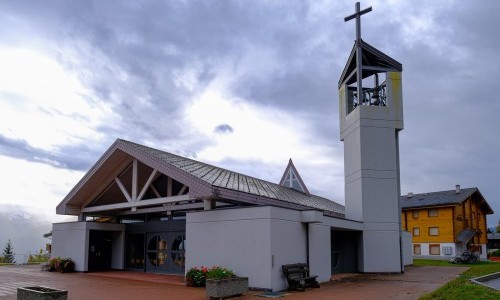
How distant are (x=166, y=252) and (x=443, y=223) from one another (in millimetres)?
31178

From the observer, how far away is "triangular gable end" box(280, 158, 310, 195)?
29703 mm

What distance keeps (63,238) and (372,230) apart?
15.3m

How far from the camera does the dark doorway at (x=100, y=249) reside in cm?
2294

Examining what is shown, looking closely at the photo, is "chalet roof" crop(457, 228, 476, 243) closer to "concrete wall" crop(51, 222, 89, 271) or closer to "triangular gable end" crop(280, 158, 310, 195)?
"triangular gable end" crop(280, 158, 310, 195)

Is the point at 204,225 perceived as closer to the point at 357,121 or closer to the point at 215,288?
the point at 215,288

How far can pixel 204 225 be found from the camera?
1712 centimetres

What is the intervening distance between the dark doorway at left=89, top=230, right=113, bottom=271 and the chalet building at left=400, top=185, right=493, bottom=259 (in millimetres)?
31620

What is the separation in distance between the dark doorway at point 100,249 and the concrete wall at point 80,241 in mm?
258

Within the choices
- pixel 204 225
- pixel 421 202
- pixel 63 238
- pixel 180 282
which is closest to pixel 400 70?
pixel 204 225

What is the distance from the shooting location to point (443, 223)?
4359cm

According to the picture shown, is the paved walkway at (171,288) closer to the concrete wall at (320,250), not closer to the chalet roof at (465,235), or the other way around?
the concrete wall at (320,250)

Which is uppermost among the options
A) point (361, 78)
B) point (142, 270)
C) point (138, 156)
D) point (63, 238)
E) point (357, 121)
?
point (361, 78)

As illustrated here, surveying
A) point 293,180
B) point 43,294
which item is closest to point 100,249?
point 293,180

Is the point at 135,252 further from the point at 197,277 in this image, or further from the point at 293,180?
the point at 293,180
